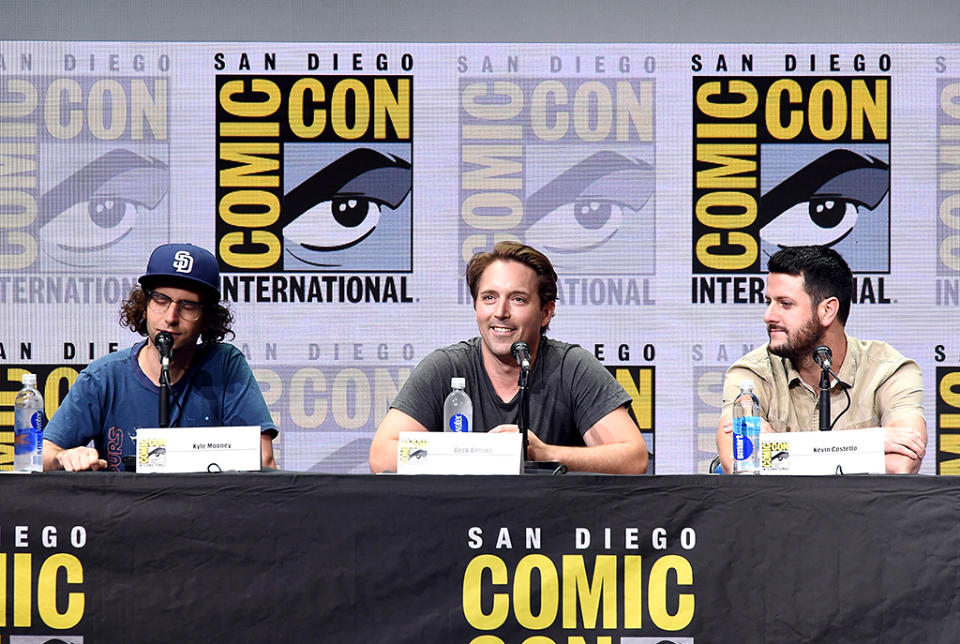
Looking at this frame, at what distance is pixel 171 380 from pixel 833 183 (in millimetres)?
2436

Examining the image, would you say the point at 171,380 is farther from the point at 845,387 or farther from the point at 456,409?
the point at 845,387

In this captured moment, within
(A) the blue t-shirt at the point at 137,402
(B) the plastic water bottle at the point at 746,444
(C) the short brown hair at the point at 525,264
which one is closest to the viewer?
(B) the plastic water bottle at the point at 746,444

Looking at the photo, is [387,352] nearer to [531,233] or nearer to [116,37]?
[531,233]

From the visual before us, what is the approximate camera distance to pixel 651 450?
12.8 feet

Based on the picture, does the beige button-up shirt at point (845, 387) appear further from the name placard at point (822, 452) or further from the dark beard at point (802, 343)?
the name placard at point (822, 452)

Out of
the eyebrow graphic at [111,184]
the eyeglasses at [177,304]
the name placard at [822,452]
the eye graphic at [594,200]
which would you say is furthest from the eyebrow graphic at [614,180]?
the name placard at [822,452]

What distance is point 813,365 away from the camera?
288 centimetres

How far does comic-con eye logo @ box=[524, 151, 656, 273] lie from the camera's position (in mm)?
3898

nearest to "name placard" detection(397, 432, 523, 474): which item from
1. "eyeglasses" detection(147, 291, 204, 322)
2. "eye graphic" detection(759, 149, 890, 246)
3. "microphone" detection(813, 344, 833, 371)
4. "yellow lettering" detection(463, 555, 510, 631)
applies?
"yellow lettering" detection(463, 555, 510, 631)

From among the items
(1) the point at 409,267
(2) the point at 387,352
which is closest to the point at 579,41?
(1) the point at 409,267

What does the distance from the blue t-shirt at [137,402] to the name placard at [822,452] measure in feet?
4.25

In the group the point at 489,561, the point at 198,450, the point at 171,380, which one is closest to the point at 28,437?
the point at 198,450

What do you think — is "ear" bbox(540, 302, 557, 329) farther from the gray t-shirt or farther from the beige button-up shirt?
the beige button-up shirt

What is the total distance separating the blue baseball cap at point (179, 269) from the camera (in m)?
2.74
